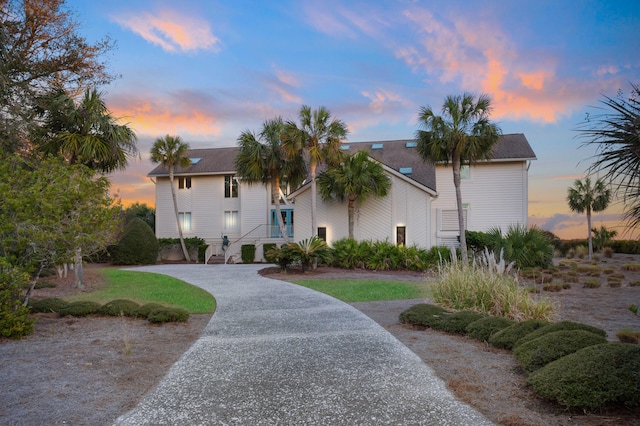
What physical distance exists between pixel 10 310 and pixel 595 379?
27.7 ft

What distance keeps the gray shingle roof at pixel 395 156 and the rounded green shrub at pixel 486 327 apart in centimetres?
1883

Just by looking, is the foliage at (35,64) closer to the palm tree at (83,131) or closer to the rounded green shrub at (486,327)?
Result: the palm tree at (83,131)

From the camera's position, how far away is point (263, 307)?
1120 cm

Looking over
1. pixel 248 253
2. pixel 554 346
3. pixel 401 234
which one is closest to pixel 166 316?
pixel 554 346

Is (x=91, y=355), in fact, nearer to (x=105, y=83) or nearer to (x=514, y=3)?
(x=514, y=3)

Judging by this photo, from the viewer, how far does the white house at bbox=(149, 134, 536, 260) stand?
83.8 feet

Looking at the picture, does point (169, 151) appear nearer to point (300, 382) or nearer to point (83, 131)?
point (83, 131)

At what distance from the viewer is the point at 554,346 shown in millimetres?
5375

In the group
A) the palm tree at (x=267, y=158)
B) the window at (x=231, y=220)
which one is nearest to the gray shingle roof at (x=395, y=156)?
the window at (x=231, y=220)

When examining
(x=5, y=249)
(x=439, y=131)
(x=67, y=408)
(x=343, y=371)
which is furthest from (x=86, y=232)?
(x=439, y=131)

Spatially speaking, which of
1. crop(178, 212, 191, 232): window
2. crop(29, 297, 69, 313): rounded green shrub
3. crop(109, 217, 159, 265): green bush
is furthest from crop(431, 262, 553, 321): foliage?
crop(178, 212, 191, 232): window

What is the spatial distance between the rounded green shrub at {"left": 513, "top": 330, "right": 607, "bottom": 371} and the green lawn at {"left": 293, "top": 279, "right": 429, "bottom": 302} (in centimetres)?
685

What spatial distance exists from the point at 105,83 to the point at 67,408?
49.3 ft

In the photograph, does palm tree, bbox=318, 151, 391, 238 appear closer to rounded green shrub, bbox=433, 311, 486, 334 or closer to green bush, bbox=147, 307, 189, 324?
green bush, bbox=147, 307, 189, 324
